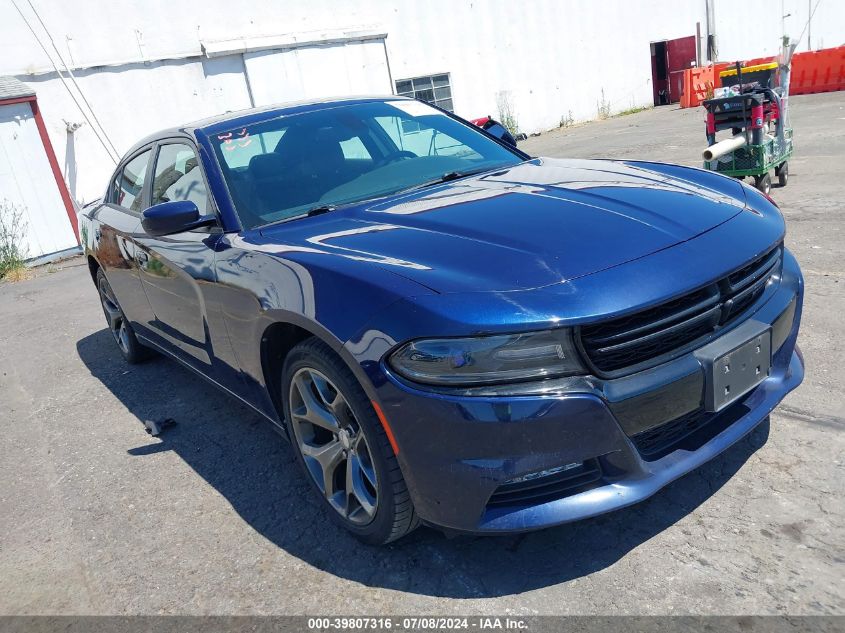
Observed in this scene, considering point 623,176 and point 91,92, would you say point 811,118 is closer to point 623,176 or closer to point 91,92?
point 623,176

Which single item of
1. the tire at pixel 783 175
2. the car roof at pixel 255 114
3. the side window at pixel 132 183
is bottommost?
the tire at pixel 783 175

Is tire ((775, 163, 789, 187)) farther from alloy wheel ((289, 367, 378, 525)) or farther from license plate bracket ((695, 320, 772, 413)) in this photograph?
alloy wheel ((289, 367, 378, 525))

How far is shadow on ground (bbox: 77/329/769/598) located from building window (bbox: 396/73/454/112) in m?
14.7

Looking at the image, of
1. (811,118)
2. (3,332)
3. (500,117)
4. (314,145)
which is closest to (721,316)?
(314,145)

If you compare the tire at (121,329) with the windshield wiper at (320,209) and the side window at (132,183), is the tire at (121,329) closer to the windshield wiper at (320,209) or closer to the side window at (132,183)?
the side window at (132,183)

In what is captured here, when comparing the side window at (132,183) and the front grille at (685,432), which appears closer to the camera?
the front grille at (685,432)

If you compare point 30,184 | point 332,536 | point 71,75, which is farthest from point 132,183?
point 71,75

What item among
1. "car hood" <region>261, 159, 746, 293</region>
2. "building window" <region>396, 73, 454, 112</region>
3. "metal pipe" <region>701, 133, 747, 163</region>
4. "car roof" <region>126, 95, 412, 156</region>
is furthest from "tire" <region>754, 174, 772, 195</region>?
"building window" <region>396, 73, 454, 112</region>

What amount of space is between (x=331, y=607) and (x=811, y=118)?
13.3 meters

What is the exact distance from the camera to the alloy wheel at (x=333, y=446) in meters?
2.53

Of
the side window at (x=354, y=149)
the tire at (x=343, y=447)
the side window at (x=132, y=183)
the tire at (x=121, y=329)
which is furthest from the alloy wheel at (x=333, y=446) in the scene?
the tire at (x=121, y=329)

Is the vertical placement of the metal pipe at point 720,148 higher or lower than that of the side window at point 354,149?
lower

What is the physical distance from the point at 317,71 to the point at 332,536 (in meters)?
13.8

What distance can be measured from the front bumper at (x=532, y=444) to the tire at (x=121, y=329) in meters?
3.50
